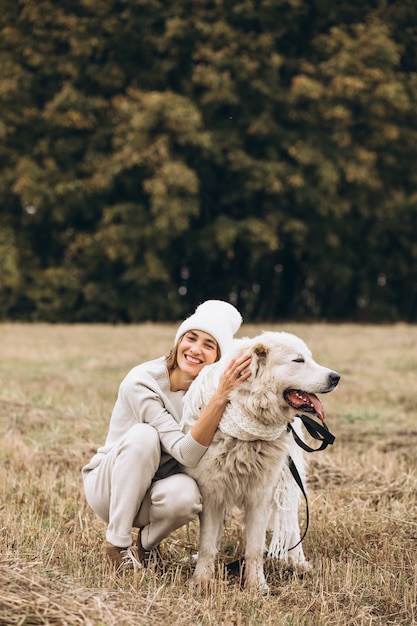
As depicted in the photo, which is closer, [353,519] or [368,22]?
[353,519]

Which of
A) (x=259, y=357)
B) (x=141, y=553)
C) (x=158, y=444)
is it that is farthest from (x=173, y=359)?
(x=141, y=553)

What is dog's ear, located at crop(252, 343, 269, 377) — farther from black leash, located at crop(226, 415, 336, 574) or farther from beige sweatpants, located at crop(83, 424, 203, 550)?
beige sweatpants, located at crop(83, 424, 203, 550)

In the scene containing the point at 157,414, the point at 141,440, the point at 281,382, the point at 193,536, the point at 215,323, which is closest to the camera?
the point at 281,382

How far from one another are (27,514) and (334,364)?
7.08m

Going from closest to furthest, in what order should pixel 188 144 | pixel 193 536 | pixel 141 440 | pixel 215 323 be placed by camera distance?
pixel 141 440, pixel 215 323, pixel 193 536, pixel 188 144

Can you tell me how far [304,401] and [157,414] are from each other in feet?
2.37

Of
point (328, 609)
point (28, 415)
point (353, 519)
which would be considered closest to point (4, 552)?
point (328, 609)

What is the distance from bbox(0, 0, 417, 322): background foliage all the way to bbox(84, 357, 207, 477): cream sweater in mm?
15142

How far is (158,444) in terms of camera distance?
3.57 metres

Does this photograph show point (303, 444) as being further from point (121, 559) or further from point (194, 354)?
point (121, 559)

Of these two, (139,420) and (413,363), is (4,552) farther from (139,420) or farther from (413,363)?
(413,363)

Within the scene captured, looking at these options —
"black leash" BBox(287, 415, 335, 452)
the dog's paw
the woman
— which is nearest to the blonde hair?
the woman

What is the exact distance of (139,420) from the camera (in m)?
3.70

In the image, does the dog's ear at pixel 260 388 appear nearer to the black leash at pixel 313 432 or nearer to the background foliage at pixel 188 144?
the black leash at pixel 313 432
